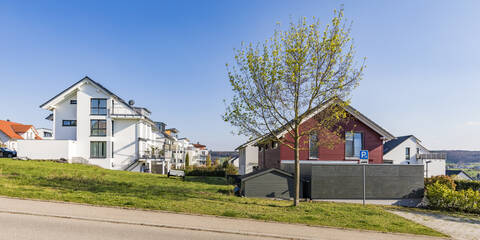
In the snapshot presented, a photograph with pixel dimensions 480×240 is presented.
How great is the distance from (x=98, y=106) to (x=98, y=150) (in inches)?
204

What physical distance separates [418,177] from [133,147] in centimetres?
3114

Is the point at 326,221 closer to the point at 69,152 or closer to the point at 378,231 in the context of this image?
the point at 378,231

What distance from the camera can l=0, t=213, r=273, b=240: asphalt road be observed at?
285 inches

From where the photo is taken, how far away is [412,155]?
6056 centimetres

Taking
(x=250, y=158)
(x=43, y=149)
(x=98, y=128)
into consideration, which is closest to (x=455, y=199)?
(x=250, y=158)

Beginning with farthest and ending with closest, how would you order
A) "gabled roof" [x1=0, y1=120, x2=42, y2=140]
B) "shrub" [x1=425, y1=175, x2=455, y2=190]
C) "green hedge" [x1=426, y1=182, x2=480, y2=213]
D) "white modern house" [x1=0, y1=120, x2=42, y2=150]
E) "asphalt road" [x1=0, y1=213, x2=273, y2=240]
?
"gabled roof" [x1=0, y1=120, x2=42, y2=140], "white modern house" [x1=0, y1=120, x2=42, y2=150], "shrub" [x1=425, y1=175, x2=455, y2=190], "green hedge" [x1=426, y1=182, x2=480, y2=213], "asphalt road" [x1=0, y1=213, x2=273, y2=240]

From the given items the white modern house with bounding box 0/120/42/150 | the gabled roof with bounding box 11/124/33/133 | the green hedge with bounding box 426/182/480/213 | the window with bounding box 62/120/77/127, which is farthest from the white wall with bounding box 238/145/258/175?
the gabled roof with bounding box 11/124/33/133

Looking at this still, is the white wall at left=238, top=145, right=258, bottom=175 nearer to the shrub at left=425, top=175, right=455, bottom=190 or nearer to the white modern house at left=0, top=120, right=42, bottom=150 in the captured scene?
the shrub at left=425, top=175, right=455, bottom=190

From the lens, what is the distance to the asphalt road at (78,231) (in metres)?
7.23

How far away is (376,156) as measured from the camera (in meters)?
22.4

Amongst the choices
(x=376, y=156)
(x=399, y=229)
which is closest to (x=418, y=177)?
(x=376, y=156)

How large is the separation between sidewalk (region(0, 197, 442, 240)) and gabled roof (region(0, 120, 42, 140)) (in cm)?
6250

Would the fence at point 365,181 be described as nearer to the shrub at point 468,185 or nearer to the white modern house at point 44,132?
the shrub at point 468,185

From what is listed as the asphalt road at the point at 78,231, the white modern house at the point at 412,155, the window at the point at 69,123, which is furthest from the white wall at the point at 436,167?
the asphalt road at the point at 78,231
